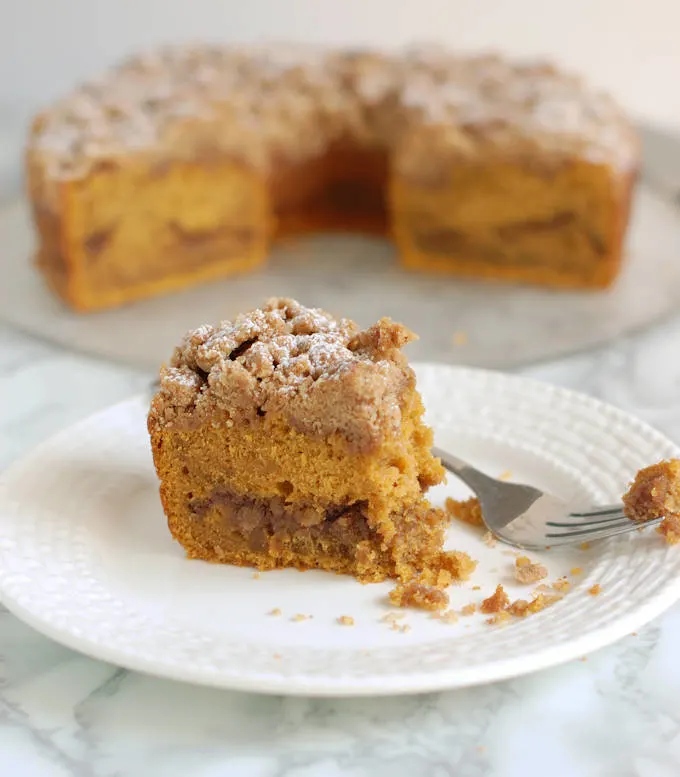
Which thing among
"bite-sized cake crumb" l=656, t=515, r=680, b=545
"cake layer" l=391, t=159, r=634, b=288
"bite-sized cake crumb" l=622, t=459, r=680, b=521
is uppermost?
"bite-sized cake crumb" l=622, t=459, r=680, b=521

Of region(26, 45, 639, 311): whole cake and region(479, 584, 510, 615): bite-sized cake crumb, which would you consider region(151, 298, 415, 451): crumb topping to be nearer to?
region(479, 584, 510, 615): bite-sized cake crumb

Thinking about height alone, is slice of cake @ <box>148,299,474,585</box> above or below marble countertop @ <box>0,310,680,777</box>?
above

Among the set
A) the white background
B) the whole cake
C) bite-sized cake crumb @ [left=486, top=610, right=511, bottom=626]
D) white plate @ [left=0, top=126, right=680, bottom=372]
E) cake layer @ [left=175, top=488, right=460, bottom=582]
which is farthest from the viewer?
the white background

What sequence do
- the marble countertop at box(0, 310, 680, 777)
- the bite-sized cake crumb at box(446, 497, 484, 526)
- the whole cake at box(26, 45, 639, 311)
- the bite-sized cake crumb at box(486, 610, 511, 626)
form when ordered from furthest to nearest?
the whole cake at box(26, 45, 639, 311), the bite-sized cake crumb at box(446, 497, 484, 526), the bite-sized cake crumb at box(486, 610, 511, 626), the marble countertop at box(0, 310, 680, 777)

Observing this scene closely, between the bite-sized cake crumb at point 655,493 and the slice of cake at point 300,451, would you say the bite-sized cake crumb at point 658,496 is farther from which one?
the slice of cake at point 300,451

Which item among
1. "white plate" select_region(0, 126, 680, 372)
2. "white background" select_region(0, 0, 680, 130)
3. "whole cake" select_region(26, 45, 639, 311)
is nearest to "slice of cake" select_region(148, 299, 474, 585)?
"white plate" select_region(0, 126, 680, 372)

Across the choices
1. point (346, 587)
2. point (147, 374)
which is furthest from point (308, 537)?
point (147, 374)

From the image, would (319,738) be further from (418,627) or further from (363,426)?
(363,426)

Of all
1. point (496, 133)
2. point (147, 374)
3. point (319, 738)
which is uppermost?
point (496, 133)

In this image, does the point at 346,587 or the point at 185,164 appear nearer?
the point at 346,587
